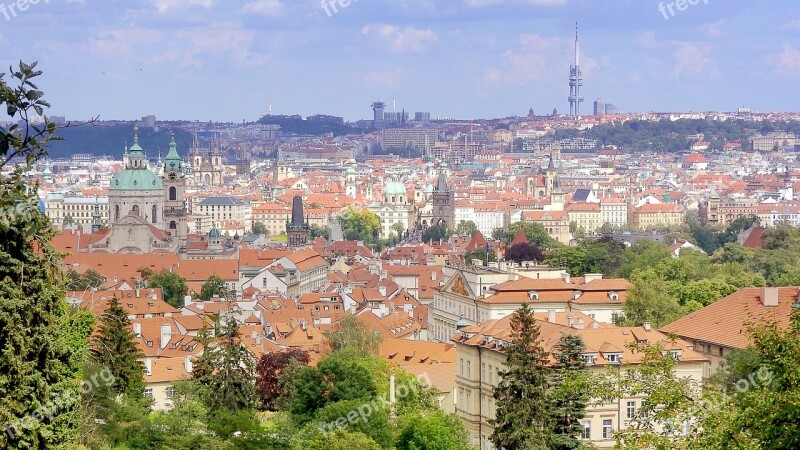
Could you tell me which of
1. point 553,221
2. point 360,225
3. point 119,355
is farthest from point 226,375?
point 553,221

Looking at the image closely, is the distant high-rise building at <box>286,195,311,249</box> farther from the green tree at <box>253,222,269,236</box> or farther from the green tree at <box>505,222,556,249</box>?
the green tree at <box>253,222,269,236</box>

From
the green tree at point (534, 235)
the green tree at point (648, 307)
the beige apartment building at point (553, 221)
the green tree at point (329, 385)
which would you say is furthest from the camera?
the beige apartment building at point (553, 221)

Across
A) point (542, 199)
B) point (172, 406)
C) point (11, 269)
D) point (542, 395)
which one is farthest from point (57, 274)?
point (542, 199)

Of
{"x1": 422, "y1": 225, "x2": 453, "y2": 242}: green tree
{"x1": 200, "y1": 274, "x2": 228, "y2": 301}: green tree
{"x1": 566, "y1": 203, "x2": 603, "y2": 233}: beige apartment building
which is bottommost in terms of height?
{"x1": 566, "y1": 203, "x2": 603, "y2": 233}: beige apartment building

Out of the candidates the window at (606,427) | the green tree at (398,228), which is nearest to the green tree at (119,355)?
the window at (606,427)

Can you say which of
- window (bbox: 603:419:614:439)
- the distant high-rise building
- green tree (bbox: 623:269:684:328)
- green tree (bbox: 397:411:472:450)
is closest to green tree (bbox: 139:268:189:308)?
green tree (bbox: 623:269:684:328)

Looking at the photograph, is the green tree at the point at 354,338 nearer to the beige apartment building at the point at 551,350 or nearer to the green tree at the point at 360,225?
the beige apartment building at the point at 551,350
